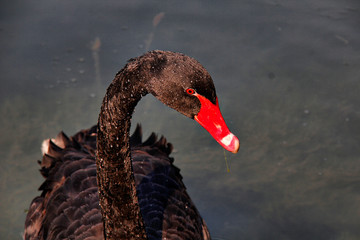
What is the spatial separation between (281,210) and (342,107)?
144cm

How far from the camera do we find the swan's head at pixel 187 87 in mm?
2166

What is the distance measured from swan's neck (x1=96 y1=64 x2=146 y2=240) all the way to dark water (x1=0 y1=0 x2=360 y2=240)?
148 cm

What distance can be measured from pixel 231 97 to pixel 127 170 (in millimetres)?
2671

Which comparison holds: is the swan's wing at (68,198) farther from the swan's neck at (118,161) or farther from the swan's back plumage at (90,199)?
the swan's neck at (118,161)

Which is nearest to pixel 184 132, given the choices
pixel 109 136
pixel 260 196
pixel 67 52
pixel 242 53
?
pixel 260 196

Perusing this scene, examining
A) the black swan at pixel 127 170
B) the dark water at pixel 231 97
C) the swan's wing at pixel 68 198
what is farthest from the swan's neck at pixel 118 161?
the dark water at pixel 231 97

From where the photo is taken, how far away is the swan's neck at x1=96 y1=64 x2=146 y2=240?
7.48 ft

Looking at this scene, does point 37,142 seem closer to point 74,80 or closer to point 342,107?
point 74,80

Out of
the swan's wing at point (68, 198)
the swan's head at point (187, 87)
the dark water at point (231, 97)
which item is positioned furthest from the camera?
the dark water at point (231, 97)

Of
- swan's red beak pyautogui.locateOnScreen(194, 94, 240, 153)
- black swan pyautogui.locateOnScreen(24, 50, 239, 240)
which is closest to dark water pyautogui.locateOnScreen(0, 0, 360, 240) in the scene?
black swan pyautogui.locateOnScreen(24, 50, 239, 240)

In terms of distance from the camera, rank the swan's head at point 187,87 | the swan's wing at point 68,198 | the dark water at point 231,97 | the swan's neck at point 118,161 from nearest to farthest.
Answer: the swan's head at point 187,87
the swan's neck at point 118,161
the swan's wing at point 68,198
the dark water at point 231,97

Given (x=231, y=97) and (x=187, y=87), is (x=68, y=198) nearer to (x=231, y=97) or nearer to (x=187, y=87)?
(x=187, y=87)

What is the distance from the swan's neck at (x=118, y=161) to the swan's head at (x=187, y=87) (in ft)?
0.33

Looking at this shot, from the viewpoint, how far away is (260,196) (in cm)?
431
